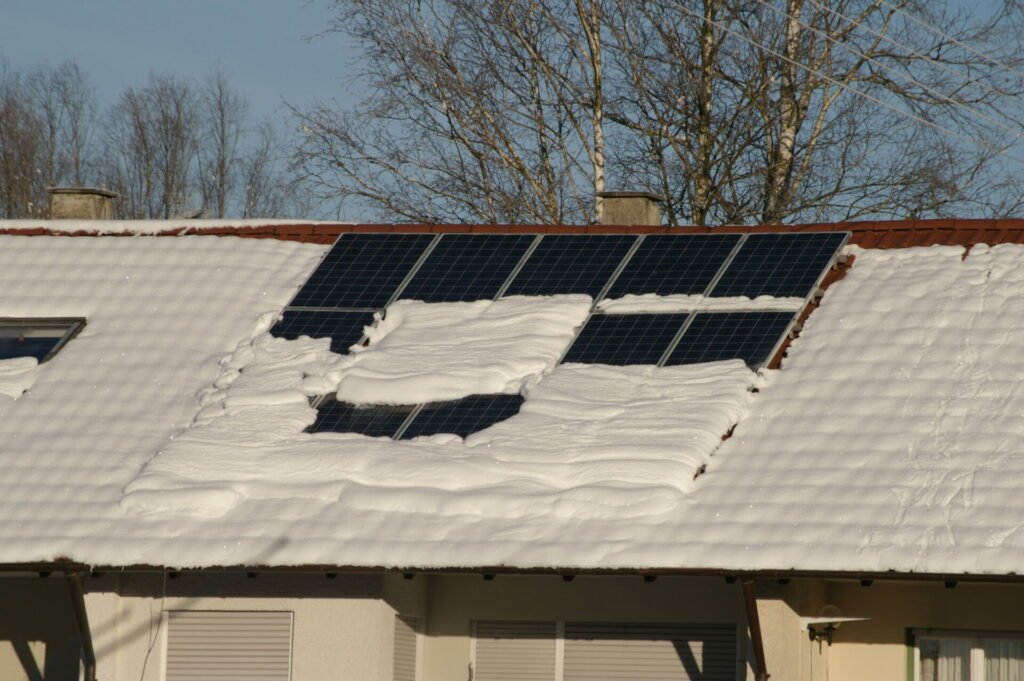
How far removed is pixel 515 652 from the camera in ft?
49.6

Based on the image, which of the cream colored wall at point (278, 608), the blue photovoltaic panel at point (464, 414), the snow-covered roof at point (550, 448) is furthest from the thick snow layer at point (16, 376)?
the blue photovoltaic panel at point (464, 414)

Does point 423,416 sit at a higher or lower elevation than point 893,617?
higher

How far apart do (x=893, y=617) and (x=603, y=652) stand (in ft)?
7.65

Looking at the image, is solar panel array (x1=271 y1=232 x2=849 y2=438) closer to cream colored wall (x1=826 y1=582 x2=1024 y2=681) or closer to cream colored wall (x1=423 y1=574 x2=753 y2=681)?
cream colored wall (x1=423 y1=574 x2=753 y2=681)

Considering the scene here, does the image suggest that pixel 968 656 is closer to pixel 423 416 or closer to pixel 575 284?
pixel 423 416

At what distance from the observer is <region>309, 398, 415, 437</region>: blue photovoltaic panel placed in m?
15.5

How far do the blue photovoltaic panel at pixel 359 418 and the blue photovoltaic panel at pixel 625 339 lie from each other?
5.53 feet

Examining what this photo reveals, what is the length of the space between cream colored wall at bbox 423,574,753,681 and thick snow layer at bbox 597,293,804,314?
9.73 ft

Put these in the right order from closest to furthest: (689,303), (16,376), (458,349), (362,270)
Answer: (458,349) → (689,303) → (16,376) → (362,270)

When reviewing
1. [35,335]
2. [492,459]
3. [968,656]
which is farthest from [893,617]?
[35,335]

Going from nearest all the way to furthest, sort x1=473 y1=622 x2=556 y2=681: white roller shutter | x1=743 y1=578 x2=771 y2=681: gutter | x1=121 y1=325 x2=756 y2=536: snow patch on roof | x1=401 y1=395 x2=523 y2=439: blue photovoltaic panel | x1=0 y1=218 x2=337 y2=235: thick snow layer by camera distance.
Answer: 1. x1=743 y1=578 x2=771 y2=681: gutter
2. x1=121 y1=325 x2=756 y2=536: snow patch on roof
3. x1=473 y1=622 x2=556 y2=681: white roller shutter
4. x1=401 y1=395 x2=523 y2=439: blue photovoltaic panel
5. x1=0 y1=218 x2=337 y2=235: thick snow layer

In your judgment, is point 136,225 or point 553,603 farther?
point 136,225

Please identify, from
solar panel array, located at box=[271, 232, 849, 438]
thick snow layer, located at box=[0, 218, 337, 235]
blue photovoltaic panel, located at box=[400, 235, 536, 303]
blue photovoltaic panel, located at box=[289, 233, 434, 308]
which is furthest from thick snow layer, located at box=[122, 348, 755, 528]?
thick snow layer, located at box=[0, 218, 337, 235]

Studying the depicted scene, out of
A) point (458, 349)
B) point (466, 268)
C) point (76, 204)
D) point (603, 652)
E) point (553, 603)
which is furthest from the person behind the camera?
point (76, 204)
